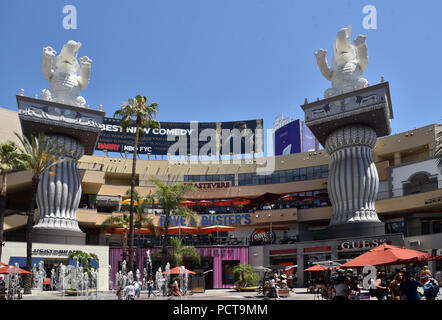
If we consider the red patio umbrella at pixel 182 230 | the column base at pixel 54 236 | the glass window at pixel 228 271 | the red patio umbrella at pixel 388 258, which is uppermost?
the red patio umbrella at pixel 182 230

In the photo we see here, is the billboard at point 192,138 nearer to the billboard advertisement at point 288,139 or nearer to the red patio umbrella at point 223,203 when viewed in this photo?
the billboard advertisement at point 288,139

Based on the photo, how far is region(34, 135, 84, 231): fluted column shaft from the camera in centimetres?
4378

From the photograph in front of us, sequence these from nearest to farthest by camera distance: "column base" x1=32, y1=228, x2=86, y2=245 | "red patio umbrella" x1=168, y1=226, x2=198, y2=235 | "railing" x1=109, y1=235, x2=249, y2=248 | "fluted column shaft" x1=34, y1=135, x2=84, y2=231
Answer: "column base" x1=32, y1=228, x2=86, y2=245
"fluted column shaft" x1=34, y1=135, x2=84, y2=231
"red patio umbrella" x1=168, y1=226, x2=198, y2=235
"railing" x1=109, y1=235, x2=249, y2=248

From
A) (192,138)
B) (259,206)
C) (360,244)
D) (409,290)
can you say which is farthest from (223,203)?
(409,290)

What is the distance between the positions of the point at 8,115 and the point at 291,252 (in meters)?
34.0

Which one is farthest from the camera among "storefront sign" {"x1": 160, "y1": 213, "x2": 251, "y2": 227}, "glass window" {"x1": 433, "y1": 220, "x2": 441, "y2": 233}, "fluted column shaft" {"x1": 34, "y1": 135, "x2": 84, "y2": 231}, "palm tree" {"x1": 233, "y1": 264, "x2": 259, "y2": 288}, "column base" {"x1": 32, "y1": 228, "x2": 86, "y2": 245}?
"storefront sign" {"x1": 160, "y1": 213, "x2": 251, "y2": 227}

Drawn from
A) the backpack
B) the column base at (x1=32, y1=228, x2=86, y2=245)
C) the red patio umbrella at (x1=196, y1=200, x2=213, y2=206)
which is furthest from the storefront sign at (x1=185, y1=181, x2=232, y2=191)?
the backpack

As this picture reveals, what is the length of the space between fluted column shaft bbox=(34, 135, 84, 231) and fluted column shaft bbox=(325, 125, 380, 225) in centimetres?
2377

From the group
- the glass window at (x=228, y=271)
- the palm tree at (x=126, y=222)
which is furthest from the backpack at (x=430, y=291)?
the glass window at (x=228, y=271)

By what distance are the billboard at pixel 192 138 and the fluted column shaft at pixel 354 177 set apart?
25.6 meters

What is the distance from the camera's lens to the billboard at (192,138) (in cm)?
6931

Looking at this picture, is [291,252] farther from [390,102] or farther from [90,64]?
[90,64]

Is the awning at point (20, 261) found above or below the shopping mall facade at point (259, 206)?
below

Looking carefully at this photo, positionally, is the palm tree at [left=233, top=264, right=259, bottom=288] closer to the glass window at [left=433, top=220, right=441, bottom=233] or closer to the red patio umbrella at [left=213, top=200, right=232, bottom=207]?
the red patio umbrella at [left=213, top=200, right=232, bottom=207]
